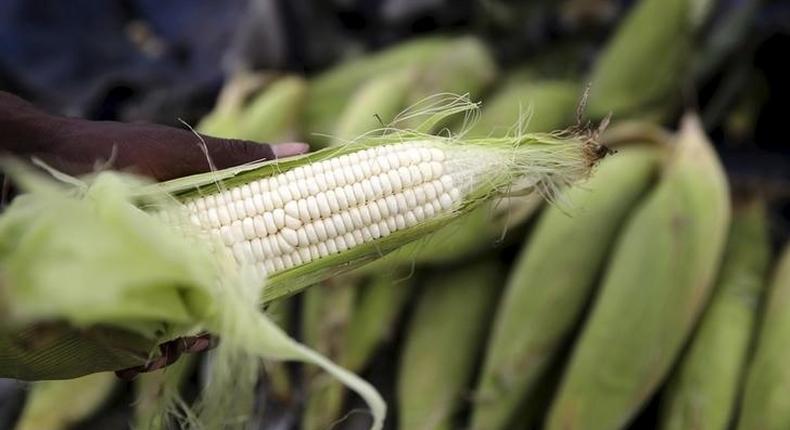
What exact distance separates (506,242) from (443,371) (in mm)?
144

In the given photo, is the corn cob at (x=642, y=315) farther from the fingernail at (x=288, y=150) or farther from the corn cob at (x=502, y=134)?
the fingernail at (x=288, y=150)

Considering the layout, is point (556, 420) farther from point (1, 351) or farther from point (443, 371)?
point (1, 351)

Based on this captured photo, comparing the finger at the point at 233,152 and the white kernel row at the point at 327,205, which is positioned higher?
the finger at the point at 233,152

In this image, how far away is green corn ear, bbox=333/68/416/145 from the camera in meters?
0.96

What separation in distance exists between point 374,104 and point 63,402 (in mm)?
424

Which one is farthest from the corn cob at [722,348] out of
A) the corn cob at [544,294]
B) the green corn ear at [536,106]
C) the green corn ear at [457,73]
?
the green corn ear at [457,73]

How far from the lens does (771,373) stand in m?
0.79

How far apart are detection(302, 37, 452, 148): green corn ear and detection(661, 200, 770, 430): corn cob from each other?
0.44m

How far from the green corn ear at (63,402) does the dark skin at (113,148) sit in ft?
1.10

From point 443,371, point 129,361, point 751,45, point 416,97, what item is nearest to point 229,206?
point 129,361

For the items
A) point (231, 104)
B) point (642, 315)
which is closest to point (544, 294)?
point (642, 315)

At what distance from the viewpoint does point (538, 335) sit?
0.84 metres

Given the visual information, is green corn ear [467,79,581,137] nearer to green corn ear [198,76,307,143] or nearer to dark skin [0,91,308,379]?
green corn ear [198,76,307,143]

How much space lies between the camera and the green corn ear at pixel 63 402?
2.82ft
